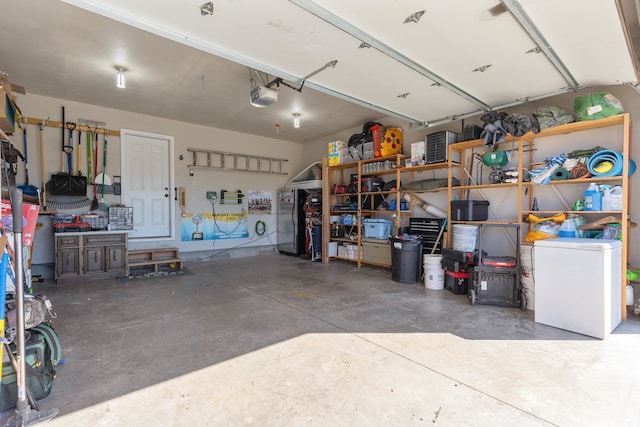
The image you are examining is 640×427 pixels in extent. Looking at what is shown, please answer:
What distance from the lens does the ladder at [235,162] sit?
277 inches

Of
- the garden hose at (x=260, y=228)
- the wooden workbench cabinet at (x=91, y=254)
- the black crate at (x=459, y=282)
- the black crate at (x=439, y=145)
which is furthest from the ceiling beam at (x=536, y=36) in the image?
the garden hose at (x=260, y=228)

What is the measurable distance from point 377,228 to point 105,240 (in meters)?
4.88

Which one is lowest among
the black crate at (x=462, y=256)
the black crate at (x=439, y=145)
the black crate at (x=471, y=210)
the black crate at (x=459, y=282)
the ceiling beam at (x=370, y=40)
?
the black crate at (x=459, y=282)

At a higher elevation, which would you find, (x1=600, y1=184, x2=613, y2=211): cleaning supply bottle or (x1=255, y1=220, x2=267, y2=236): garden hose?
(x1=600, y1=184, x2=613, y2=211): cleaning supply bottle

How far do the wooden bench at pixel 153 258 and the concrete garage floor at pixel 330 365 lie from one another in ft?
5.45

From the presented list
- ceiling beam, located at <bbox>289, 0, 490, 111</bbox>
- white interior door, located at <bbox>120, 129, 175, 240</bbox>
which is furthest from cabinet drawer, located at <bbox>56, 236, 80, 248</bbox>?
ceiling beam, located at <bbox>289, 0, 490, 111</bbox>

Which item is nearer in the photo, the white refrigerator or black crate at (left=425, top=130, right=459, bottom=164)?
the white refrigerator

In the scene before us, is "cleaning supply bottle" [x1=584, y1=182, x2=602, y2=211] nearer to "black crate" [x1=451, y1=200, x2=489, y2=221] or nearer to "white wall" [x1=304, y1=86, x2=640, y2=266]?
"white wall" [x1=304, y1=86, x2=640, y2=266]

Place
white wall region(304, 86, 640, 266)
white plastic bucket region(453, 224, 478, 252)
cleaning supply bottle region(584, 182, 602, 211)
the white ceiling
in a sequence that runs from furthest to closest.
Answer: white plastic bucket region(453, 224, 478, 252)
white wall region(304, 86, 640, 266)
cleaning supply bottle region(584, 182, 602, 211)
the white ceiling

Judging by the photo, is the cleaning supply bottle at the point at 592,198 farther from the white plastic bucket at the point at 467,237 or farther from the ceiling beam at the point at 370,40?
the ceiling beam at the point at 370,40

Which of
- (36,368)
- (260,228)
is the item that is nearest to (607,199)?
(36,368)

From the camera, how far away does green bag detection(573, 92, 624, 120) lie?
11.4 ft

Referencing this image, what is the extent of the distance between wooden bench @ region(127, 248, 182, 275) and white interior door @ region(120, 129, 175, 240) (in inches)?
22.0

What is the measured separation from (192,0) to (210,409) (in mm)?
2693
